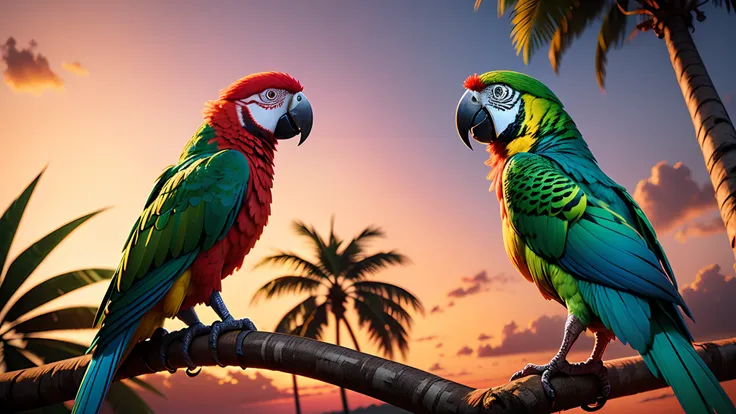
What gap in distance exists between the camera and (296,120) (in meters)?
2.99

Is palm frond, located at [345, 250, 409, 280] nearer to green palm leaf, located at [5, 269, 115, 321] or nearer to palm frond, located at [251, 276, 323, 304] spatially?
palm frond, located at [251, 276, 323, 304]

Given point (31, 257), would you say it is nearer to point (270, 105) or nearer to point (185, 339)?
point (270, 105)

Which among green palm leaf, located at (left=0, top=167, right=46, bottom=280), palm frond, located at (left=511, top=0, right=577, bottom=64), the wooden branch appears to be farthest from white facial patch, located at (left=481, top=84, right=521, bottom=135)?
green palm leaf, located at (left=0, top=167, right=46, bottom=280)

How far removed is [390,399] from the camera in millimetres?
1618

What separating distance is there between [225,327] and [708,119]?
4.01m

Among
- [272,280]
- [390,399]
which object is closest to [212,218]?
[390,399]

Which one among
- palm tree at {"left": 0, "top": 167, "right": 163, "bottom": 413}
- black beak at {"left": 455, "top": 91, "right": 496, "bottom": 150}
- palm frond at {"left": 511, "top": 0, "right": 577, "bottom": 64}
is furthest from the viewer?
palm tree at {"left": 0, "top": 167, "right": 163, "bottom": 413}

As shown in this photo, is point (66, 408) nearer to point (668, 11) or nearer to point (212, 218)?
point (212, 218)

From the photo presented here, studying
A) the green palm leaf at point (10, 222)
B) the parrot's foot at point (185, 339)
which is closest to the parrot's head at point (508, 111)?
the parrot's foot at point (185, 339)

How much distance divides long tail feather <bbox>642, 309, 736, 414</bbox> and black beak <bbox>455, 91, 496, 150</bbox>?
1.18 metres

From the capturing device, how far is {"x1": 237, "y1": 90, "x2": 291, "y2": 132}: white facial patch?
2.87 m

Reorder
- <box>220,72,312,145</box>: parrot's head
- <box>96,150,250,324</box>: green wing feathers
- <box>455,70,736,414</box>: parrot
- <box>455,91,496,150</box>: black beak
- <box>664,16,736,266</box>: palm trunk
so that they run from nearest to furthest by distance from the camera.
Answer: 1. <box>455,70,736,414</box>: parrot
2. <box>96,150,250,324</box>: green wing feathers
3. <box>455,91,496,150</box>: black beak
4. <box>220,72,312,145</box>: parrot's head
5. <box>664,16,736,266</box>: palm trunk

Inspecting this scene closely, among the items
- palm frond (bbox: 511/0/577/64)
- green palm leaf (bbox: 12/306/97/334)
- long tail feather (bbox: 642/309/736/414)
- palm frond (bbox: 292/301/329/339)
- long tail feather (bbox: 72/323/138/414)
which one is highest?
palm frond (bbox: 511/0/577/64)

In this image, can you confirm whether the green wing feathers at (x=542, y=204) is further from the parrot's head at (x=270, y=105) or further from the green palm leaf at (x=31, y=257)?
the green palm leaf at (x=31, y=257)
